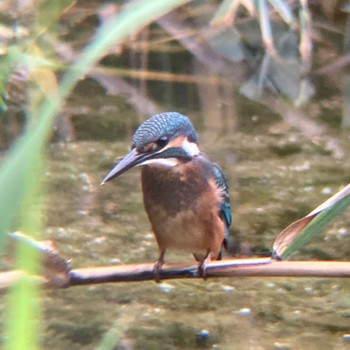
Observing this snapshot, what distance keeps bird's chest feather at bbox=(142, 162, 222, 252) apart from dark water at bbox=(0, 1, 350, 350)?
36 centimetres

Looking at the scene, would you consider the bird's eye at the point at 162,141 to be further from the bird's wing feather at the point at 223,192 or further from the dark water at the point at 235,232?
the dark water at the point at 235,232

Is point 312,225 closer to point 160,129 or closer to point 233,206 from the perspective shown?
point 160,129

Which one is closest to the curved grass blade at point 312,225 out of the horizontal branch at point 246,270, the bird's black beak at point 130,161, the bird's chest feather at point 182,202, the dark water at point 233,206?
the horizontal branch at point 246,270

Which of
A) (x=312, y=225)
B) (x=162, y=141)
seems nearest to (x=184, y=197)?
(x=162, y=141)

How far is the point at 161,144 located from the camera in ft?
8.35

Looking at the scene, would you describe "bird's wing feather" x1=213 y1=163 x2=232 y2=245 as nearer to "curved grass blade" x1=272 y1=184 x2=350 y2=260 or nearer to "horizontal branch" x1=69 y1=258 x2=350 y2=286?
"horizontal branch" x1=69 y1=258 x2=350 y2=286

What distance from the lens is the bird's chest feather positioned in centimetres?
277

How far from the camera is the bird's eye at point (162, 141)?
8.26 feet

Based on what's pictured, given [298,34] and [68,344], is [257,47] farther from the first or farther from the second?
[68,344]

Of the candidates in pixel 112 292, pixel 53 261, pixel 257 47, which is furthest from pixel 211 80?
pixel 53 261

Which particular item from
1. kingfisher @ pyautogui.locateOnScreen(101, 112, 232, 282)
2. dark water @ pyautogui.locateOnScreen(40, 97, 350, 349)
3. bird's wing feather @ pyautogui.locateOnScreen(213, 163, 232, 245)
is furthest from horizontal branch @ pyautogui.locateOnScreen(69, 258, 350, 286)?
dark water @ pyautogui.locateOnScreen(40, 97, 350, 349)

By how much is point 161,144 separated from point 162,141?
1cm

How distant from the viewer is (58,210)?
4121 mm

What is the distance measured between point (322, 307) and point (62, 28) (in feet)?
11.9
